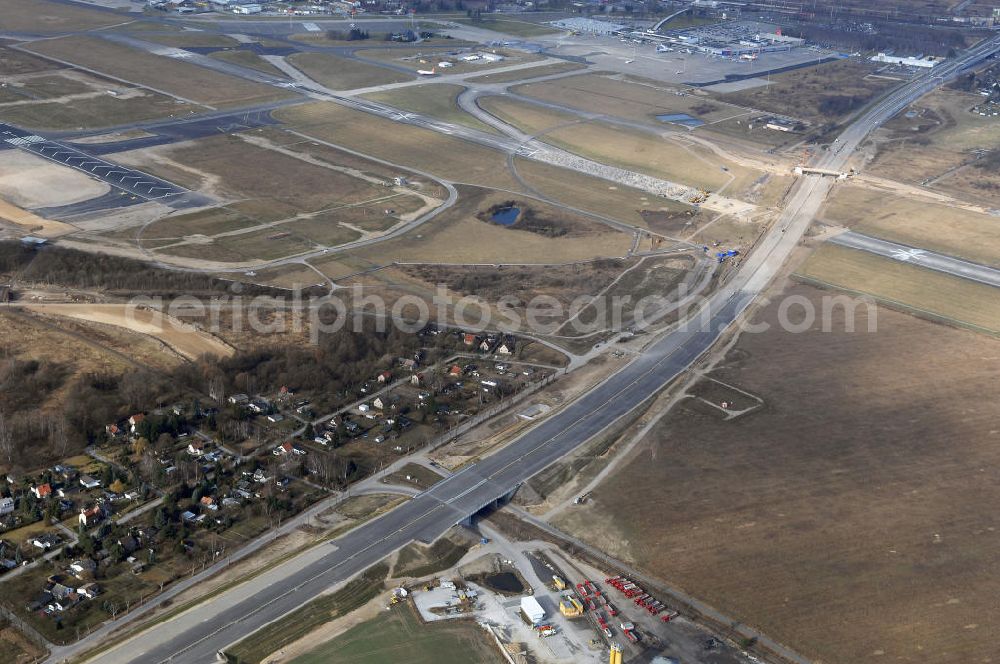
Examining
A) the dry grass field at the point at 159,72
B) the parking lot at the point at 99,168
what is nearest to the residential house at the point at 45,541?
the parking lot at the point at 99,168

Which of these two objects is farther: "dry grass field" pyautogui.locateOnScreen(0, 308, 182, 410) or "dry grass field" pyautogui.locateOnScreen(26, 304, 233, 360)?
"dry grass field" pyautogui.locateOnScreen(26, 304, 233, 360)

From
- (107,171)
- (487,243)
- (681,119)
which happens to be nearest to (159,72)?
(107,171)

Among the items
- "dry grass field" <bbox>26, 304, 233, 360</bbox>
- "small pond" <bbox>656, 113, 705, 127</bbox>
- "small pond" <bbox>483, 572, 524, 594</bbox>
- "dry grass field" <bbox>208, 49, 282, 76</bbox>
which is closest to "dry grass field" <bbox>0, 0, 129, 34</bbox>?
"dry grass field" <bbox>208, 49, 282, 76</bbox>

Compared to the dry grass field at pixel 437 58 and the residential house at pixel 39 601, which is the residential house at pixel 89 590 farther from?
the dry grass field at pixel 437 58

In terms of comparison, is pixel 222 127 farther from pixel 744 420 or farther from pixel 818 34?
pixel 818 34

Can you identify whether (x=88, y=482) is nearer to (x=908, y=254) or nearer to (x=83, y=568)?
(x=83, y=568)

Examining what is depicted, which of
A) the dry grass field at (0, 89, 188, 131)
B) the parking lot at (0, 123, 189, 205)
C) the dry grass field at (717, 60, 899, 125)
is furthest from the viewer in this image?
the dry grass field at (717, 60, 899, 125)

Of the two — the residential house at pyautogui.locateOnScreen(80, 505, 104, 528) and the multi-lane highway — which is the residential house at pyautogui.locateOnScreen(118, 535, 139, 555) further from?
the multi-lane highway
